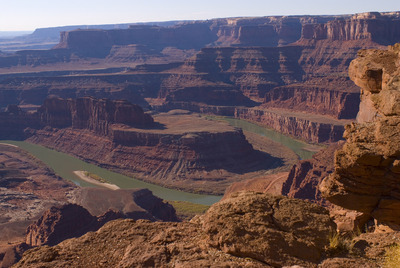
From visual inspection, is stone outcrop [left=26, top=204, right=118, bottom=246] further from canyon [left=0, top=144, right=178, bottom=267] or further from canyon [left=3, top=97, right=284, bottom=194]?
canyon [left=3, top=97, right=284, bottom=194]

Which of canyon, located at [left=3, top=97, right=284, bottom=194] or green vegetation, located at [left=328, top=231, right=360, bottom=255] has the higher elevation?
green vegetation, located at [left=328, top=231, right=360, bottom=255]

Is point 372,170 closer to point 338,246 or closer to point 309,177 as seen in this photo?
point 338,246

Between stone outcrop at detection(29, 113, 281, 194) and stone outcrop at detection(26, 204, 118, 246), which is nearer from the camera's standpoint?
stone outcrop at detection(26, 204, 118, 246)

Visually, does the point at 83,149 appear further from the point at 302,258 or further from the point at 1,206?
the point at 302,258

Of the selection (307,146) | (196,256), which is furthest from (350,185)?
(307,146)

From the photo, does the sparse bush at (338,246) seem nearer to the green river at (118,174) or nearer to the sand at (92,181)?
the green river at (118,174)

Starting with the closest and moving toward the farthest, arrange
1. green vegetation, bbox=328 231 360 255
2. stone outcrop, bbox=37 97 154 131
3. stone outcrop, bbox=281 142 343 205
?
green vegetation, bbox=328 231 360 255, stone outcrop, bbox=281 142 343 205, stone outcrop, bbox=37 97 154 131

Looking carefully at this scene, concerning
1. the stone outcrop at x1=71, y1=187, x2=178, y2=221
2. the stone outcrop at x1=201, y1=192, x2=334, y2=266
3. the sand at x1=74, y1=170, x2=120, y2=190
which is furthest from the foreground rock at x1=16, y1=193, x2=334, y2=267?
the sand at x1=74, y1=170, x2=120, y2=190
